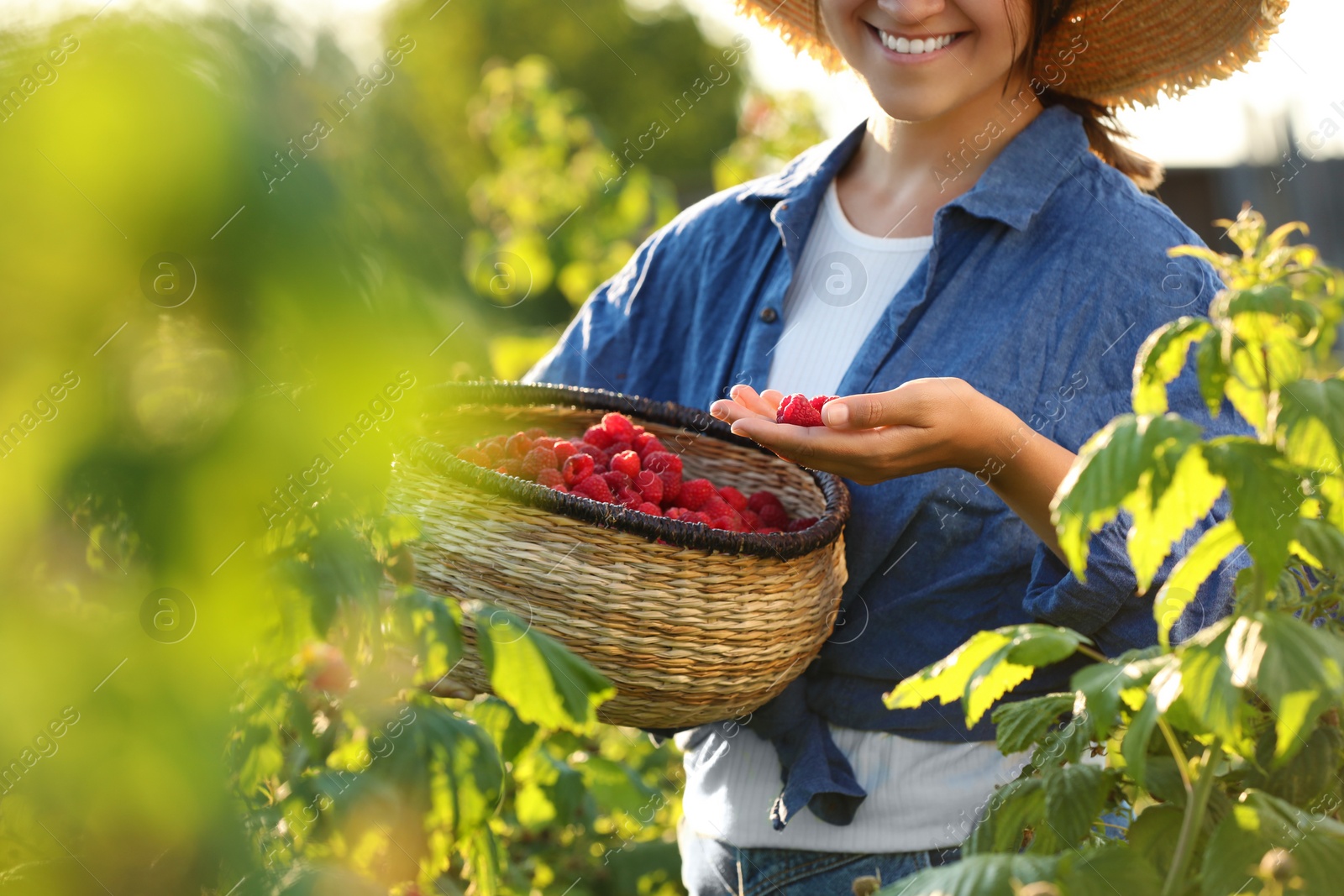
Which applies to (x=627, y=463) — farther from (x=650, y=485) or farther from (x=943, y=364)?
(x=943, y=364)

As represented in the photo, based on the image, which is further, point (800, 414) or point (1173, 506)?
point (800, 414)

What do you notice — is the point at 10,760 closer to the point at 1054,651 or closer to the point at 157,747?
the point at 157,747

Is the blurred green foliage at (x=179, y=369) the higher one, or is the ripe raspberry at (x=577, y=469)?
the blurred green foliage at (x=179, y=369)

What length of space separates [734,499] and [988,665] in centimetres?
78

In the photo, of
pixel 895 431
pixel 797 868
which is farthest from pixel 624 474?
pixel 797 868

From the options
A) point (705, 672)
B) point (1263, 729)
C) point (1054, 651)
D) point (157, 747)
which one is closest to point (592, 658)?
point (705, 672)

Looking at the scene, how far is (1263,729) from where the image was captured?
3.05 ft

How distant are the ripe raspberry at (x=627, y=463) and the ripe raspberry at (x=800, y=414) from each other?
0.27 meters

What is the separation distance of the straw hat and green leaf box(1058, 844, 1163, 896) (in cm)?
120

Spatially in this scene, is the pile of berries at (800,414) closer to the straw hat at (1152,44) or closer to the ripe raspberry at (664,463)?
the ripe raspberry at (664,463)

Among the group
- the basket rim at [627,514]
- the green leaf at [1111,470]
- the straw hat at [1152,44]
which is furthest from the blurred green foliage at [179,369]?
the straw hat at [1152,44]

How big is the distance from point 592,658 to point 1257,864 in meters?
0.71

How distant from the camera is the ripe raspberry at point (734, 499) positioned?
1651 mm

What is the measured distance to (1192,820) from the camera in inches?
33.5
